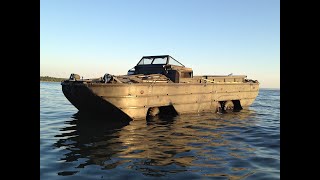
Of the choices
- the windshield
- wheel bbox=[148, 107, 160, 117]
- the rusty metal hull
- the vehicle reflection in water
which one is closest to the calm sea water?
the vehicle reflection in water

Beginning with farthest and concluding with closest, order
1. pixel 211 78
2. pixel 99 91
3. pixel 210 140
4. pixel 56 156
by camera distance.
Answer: pixel 211 78 → pixel 99 91 → pixel 210 140 → pixel 56 156

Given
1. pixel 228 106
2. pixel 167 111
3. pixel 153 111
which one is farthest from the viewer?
pixel 228 106

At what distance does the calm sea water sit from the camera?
6.45m

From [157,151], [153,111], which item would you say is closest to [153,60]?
[153,111]

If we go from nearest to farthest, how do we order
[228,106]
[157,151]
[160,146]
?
[157,151] → [160,146] → [228,106]

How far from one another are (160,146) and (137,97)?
5134 millimetres

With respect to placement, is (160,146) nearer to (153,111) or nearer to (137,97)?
(137,97)

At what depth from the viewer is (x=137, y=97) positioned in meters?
13.8

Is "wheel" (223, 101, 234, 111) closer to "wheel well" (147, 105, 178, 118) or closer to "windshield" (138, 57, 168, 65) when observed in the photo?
"wheel well" (147, 105, 178, 118)
